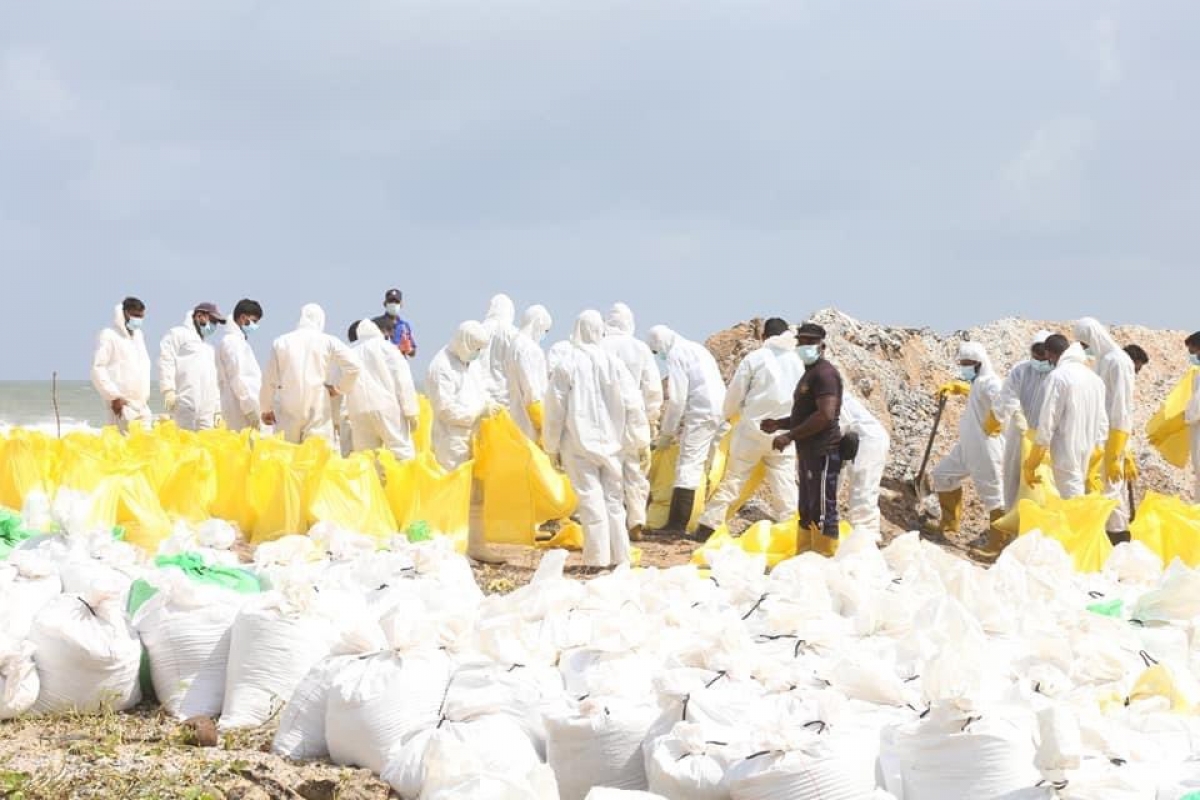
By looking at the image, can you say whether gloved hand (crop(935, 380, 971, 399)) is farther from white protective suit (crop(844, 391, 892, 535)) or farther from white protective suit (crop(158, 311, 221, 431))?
white protective suit (crop(158, 311, 221, 431))

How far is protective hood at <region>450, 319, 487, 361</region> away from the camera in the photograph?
8320mm

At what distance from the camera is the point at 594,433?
775 cm

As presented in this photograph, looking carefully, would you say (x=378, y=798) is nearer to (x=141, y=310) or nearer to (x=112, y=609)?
(x=112, y=609)

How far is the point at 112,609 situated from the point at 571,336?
4.39 metres

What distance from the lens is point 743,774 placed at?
285 cm

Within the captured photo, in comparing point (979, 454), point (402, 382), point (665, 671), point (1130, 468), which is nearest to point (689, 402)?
point (402, 382)

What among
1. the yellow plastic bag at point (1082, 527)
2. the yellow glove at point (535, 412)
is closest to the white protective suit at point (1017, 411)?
the yellow plastic bag at point (1082, 527)

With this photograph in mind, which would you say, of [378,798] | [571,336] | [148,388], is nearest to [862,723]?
[378,798]

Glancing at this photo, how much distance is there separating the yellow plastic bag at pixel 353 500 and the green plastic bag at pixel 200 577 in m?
1.75

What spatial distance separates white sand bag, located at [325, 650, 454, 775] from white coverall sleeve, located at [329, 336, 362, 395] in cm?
555

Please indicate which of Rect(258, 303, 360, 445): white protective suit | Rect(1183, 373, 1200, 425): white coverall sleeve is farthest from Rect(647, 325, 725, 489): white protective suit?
Rect(1183, 373, 1200, 425): white coverall sleeve

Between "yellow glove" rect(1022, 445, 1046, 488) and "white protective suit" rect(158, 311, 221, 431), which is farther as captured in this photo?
"white protective suit" rect(158, 311, 221, 431)

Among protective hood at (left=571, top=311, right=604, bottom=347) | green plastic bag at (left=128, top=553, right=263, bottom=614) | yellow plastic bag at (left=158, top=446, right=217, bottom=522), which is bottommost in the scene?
green plastic bag at (left=128, top=553, right=263, bottom=614)

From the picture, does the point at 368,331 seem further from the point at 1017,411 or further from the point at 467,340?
the point at 1017,411
